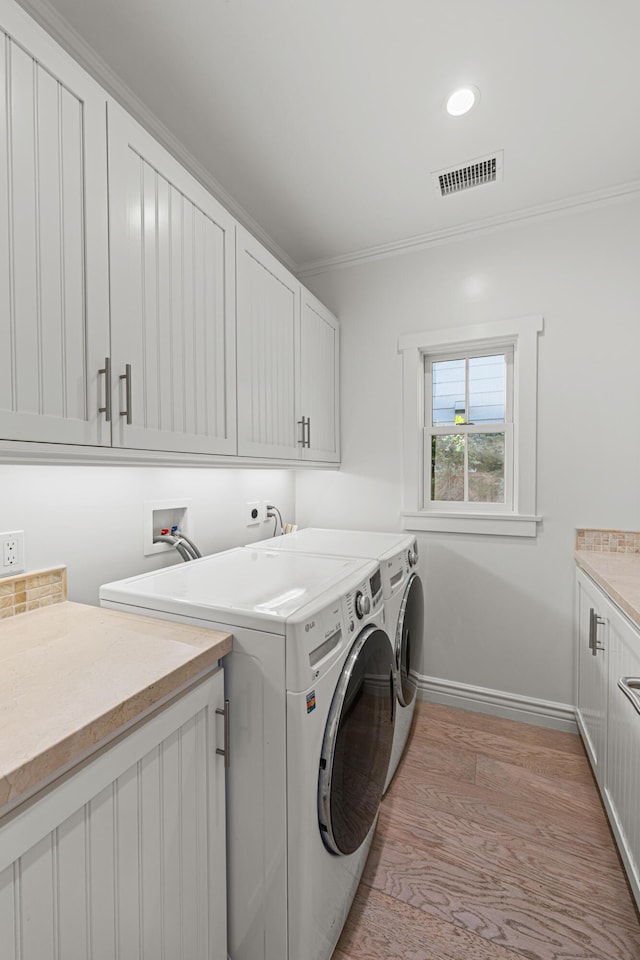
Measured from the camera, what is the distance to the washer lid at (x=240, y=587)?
1049 mm

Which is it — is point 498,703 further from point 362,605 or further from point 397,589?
point 362,605

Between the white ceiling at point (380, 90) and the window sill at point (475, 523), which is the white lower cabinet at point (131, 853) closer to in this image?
the window sill at point (475, 523)

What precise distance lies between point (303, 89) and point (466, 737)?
2728mm

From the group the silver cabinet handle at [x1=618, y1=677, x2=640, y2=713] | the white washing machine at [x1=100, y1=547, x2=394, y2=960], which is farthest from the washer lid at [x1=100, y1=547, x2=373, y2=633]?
the silver cabinet handle at [x1=618, y1=677, x2=640, y2=713]

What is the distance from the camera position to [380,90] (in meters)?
1.48

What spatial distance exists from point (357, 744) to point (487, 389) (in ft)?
6.15

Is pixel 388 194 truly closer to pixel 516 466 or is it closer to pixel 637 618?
pixel 516 466

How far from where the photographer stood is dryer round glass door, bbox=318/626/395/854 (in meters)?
1.04

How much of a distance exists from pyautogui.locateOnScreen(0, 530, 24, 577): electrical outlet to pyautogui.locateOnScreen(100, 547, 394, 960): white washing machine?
0.75 feet

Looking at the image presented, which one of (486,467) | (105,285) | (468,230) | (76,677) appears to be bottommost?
(76,677)

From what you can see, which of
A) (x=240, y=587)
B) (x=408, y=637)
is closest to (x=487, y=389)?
(x=408, y=637)

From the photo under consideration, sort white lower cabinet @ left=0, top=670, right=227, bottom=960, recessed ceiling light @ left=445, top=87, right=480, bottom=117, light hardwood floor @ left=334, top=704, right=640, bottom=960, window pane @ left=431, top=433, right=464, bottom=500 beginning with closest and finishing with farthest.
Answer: white lower cabinet @ left=0, top=670, right=227, bottom=960
light hardwood floor @ left=334, top=704, right=640, bottom=960
recessed ceiling light @ left=445, top=87, right=480, bottom=117
window pane @ left=431, top=433, right=464, bottom=500

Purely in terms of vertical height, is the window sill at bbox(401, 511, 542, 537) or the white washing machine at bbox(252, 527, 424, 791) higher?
the window sill at bbox(401, 511, 542, 537)

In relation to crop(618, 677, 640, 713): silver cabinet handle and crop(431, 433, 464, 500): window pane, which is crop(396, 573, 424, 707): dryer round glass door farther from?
crop(618, 677, 640, 713): silver cabinet handle
